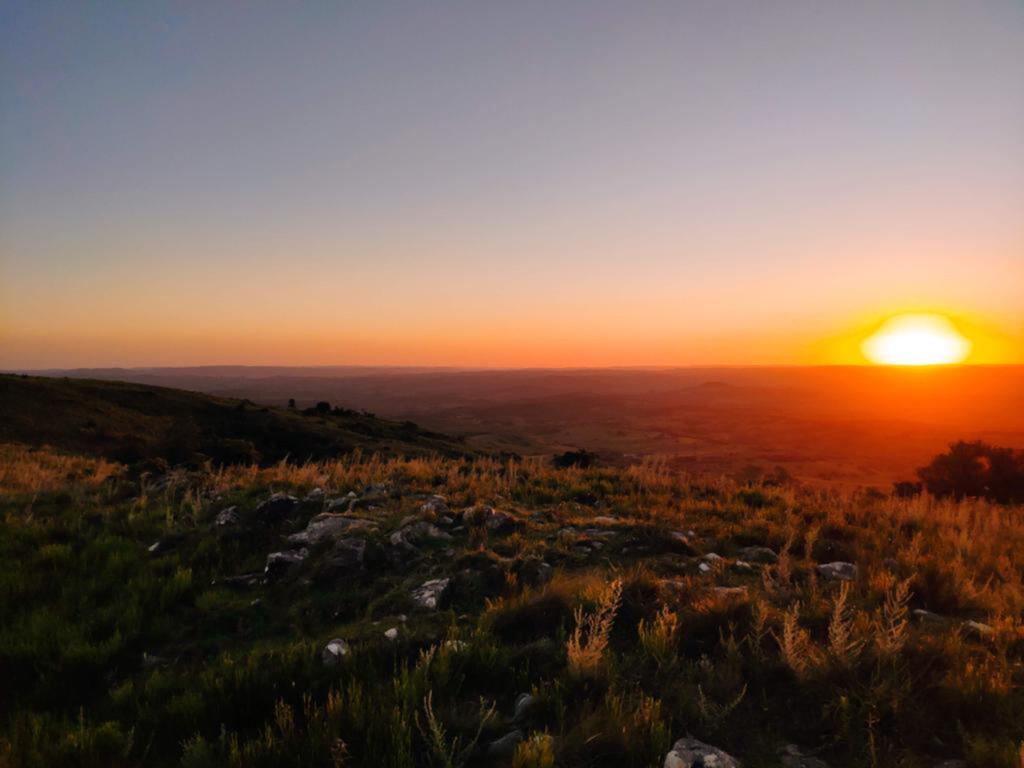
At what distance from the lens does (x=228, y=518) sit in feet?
27.5

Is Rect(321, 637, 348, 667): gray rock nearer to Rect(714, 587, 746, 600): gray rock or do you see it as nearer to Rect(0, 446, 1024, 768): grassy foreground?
Rect(0, 446, 1024, 768): grassy foreground

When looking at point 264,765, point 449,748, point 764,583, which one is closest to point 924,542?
point 764,583

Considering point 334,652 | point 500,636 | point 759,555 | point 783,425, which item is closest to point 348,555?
point 334,652

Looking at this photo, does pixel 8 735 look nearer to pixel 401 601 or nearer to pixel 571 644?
pixel 401 601

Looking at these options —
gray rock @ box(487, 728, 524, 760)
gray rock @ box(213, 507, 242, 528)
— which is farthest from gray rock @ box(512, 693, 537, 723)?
gray rock @ box(213, 507, 242, 528)

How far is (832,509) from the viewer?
9.79 metres

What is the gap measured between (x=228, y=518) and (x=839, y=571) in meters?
8.92

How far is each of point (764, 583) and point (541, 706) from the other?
10.6 ft

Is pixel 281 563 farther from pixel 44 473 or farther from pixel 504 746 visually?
pixel 44 473

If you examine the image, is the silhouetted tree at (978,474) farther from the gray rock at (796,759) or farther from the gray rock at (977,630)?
the gray rock at (796,759)

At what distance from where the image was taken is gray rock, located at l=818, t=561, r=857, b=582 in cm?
629

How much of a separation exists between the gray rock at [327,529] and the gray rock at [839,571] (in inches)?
240

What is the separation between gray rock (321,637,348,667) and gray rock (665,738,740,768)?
2.70 metres

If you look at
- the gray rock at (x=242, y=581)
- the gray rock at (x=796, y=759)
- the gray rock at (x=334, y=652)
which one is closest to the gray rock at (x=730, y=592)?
the gray rock at (x=796, y=759)
